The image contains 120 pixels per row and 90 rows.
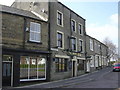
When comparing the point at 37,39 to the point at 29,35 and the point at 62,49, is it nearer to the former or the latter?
the point at 29,35

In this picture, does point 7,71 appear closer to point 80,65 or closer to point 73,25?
point 73,25

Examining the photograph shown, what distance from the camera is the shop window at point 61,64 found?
20217mm

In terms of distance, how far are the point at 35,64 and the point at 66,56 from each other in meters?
5.73

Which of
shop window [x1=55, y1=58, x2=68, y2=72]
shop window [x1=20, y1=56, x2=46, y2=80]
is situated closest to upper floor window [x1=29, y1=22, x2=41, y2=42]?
shop window [x1=20, y1=56, x2=46, y2=80]

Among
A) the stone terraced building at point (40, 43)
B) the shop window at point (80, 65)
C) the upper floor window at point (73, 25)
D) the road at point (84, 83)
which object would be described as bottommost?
the road at point (84, 83)

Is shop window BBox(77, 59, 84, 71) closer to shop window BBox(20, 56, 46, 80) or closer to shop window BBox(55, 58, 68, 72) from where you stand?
shop window BBox(55, 58, 68, 72)

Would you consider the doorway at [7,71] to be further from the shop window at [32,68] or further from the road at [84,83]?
the road at [84,83]

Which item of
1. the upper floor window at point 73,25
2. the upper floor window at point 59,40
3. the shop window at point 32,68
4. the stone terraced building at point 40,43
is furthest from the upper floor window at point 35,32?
the upper floor window at point 73,25

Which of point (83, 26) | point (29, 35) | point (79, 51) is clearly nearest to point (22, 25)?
point (29, 35)

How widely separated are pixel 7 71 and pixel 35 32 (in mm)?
5163

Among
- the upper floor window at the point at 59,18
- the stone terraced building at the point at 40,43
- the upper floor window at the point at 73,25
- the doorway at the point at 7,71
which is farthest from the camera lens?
the upper floor window at the point at 73,25

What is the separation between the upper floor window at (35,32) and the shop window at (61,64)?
404 centimetres

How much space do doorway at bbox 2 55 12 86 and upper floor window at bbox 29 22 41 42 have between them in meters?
3.35

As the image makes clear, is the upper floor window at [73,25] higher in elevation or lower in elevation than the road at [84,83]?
higher
